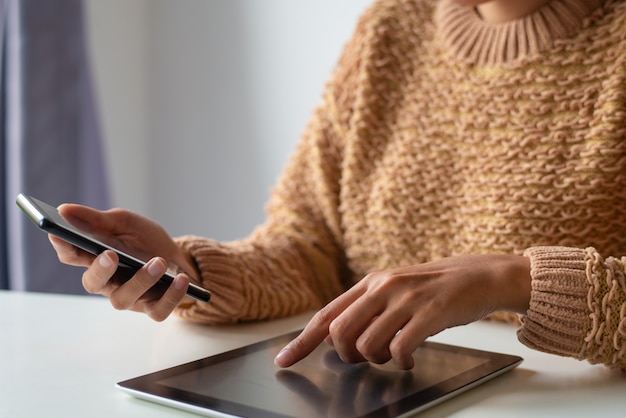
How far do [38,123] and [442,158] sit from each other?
1.01m

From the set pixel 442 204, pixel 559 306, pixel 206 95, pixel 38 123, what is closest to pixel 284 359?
pixel 559 306

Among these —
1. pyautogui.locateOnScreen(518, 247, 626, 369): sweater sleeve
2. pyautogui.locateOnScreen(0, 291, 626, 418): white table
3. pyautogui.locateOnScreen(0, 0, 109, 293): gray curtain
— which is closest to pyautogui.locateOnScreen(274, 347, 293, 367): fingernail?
pyautogui.locateOnScreen(0, 291, 626, 418): white table

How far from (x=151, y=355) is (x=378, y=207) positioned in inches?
16.1

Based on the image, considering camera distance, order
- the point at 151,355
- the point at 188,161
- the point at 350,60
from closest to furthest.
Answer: the point at 151,355, the point at 350,60, the point at 188,161

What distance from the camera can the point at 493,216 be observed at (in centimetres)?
98

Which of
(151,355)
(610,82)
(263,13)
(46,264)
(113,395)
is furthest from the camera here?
(263,13)

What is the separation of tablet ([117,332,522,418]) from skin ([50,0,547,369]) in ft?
0.06

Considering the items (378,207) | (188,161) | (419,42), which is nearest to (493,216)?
(378,207)

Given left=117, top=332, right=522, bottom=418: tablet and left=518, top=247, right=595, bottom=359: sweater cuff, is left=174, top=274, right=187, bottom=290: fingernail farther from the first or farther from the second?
left=518, top=247, right=595, bottom=359: sweater cuff

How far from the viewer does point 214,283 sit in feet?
3.09

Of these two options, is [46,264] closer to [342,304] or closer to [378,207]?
[378,207]

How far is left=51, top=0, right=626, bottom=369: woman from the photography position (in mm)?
700

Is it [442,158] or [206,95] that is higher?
[206,95]

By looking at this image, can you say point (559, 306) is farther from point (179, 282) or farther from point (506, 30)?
point (506, 30)
